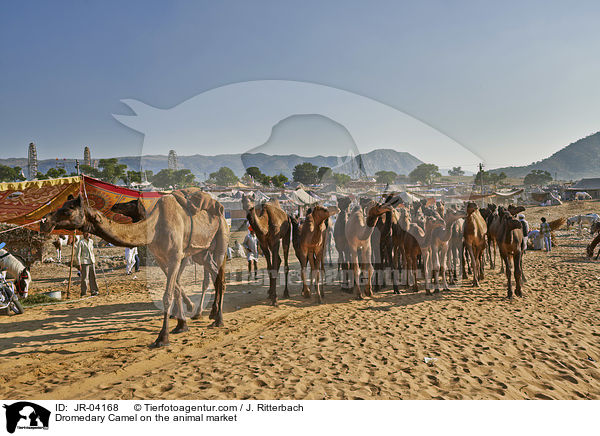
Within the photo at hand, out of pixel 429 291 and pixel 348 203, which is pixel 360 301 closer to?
pixel 429 291

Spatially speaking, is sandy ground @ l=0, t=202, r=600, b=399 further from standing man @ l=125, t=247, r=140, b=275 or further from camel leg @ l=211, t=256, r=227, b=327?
standing man @ l=125, t=247, r=140, b=275

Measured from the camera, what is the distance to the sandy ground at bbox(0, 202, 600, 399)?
441 centimetres

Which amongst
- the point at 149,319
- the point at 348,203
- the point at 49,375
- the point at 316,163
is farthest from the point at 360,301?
the point at 49,375

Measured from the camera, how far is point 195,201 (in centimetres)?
693

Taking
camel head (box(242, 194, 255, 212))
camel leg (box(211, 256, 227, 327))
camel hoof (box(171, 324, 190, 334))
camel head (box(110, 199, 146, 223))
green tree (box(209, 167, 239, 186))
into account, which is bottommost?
camel hoof (box(171, 324, 190, 334))

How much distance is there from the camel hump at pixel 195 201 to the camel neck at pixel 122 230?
631 millimetres

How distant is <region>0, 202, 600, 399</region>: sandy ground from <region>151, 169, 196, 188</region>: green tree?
329 centimetres

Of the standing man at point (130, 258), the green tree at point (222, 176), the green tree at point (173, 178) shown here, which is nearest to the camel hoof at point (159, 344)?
the green tree at point (173, 178)

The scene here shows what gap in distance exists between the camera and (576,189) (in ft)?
229

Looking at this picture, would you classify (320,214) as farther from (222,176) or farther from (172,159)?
(172,159)

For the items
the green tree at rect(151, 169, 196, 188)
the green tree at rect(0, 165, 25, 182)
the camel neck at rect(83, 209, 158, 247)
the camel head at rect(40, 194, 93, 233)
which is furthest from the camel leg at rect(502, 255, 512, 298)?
the green tree at rect(0, 165, 25, 182)

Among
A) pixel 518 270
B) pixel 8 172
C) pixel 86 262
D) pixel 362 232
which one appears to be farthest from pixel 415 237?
pixel 8 172

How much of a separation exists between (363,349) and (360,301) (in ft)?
11.6

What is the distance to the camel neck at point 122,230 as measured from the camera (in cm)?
515
